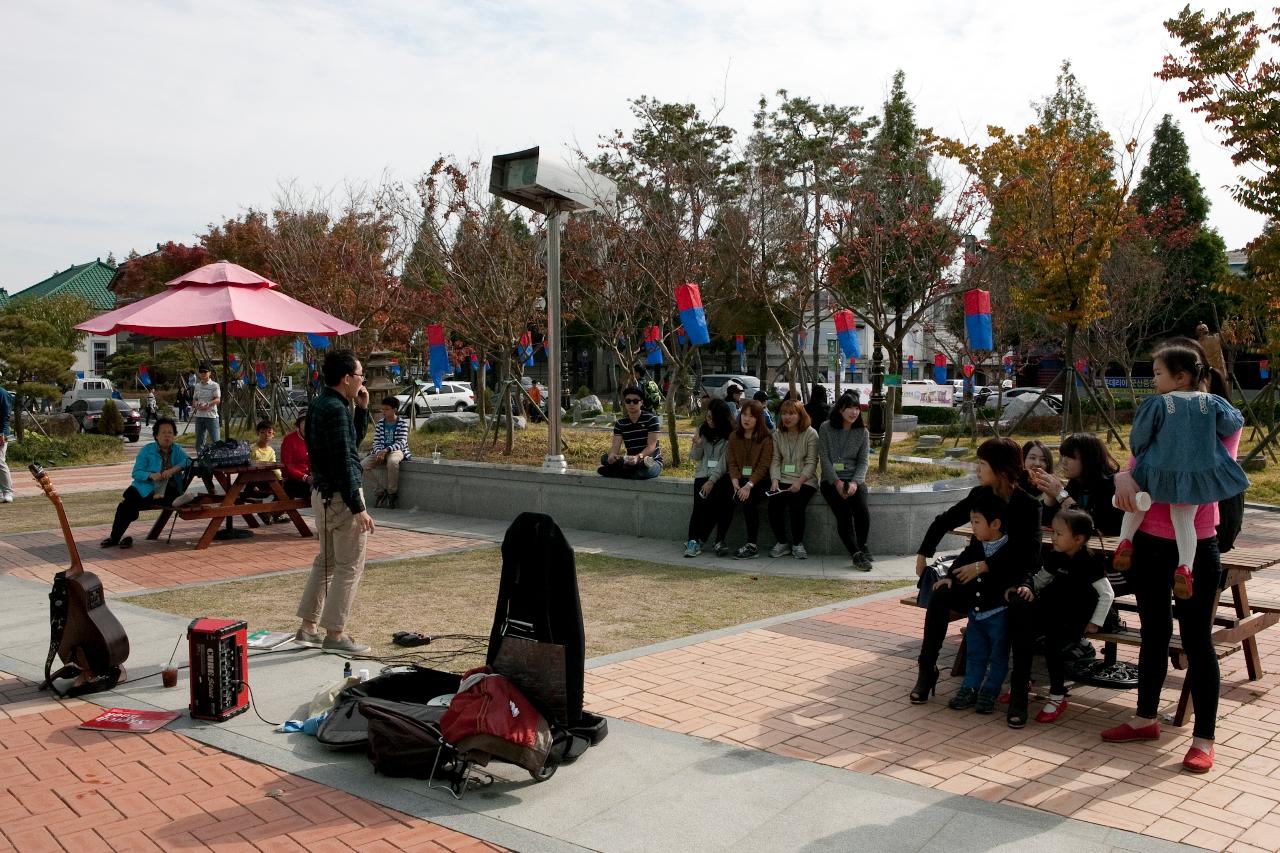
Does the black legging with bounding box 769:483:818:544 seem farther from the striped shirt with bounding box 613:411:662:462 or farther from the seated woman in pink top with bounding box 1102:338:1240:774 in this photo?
the seated woman in pink top with bounding box 1102:338:1240:774

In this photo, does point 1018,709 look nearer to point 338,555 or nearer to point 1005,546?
point 1005,546

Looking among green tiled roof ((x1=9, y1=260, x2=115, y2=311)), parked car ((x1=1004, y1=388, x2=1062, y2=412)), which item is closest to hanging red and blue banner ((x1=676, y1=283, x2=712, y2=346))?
parked car ((x1=1004, y1=388, x2=1062, y2=412))

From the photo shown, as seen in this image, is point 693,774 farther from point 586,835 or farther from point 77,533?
point 77,533

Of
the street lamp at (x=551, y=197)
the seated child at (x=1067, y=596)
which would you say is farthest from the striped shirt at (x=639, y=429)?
the seated child at (x=1067, y=596)

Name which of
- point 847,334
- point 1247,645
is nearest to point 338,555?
point 1247,645

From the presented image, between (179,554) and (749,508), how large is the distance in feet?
18.0

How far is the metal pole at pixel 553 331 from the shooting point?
38.3ft

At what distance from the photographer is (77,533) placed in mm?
11820

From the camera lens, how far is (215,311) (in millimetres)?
10797

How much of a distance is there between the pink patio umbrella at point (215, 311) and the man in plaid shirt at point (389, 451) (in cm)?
151

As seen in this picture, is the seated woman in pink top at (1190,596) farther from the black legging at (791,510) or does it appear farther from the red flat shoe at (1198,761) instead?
the black legging at (791,510)

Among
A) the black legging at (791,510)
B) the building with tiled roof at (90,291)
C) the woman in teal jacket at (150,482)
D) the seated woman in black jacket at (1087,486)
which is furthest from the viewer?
the building with tiled roof at (90,291)

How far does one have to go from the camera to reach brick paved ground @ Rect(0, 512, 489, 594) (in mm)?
9242

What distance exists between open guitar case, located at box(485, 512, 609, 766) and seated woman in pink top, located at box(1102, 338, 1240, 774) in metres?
2.46
